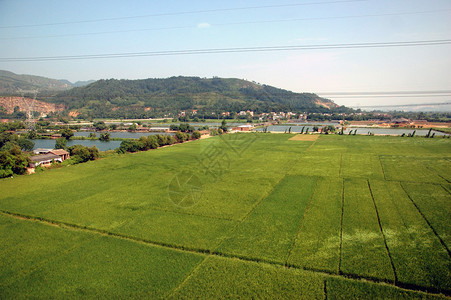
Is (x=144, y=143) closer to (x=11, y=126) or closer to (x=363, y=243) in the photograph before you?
(x=363, y=243)

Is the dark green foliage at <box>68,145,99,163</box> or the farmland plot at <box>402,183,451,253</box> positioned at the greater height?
the farmland plot at <box>402,183,451,253</box>

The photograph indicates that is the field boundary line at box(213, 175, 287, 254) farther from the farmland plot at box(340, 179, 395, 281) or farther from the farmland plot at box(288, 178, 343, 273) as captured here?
the farmland plot at box(340, 179, 395, 281)

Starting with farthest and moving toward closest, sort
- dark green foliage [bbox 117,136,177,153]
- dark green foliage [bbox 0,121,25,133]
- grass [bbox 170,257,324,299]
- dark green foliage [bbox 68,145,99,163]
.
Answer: dark green foliage [bbox 0,121,25,133] < dark green foliage [bbox 117,136,177,153] < dark green foliage [bbox 68,145,99,163] < grass [bbox 170,257,324,299]

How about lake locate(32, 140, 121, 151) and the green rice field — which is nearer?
the green rice field

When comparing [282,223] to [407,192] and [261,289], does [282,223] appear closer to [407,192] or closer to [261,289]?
[261,289]

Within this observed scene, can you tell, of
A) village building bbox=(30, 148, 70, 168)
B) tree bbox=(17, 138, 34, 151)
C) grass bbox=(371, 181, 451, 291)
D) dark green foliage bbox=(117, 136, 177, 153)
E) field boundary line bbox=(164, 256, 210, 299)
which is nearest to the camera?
field boundary line bbox=(164, 256, 210, 299)

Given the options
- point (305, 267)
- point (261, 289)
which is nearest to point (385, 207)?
point (305, 267)

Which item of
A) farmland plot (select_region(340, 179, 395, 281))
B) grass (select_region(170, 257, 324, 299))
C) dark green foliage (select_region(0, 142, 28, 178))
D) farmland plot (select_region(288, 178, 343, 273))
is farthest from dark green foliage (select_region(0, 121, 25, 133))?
farmland plot (select_region(340, 179, 395, 281))

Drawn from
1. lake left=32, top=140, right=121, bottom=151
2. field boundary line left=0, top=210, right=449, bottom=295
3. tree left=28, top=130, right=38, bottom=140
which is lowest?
lake left=32, top=140, right=121, bottom=151

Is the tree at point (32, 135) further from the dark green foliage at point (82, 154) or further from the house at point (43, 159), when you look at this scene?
the dark green foliage at point (82, 154)
